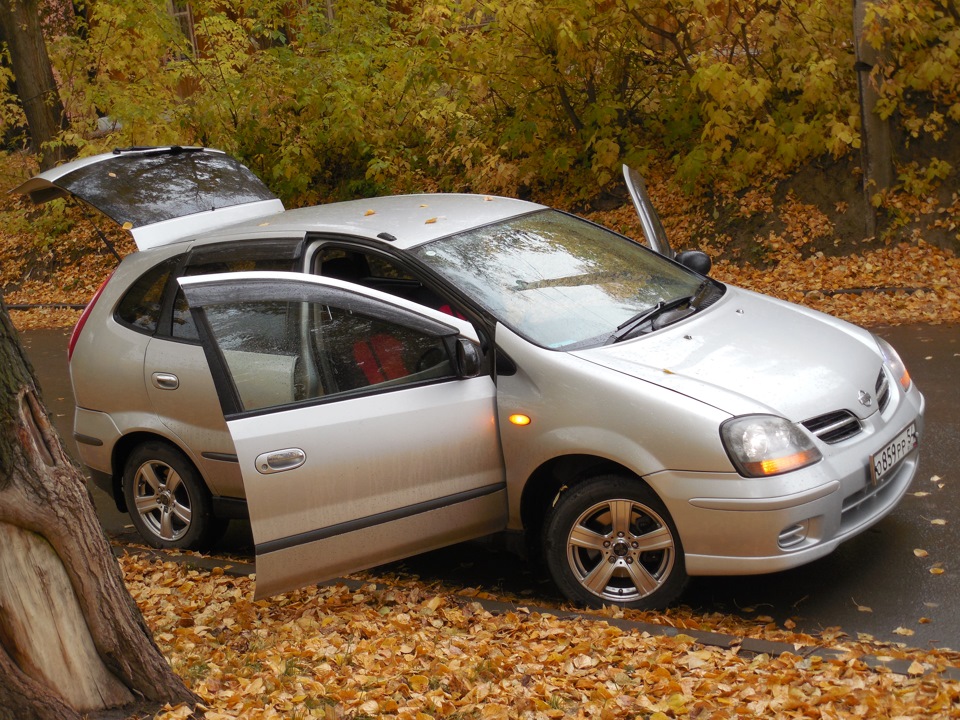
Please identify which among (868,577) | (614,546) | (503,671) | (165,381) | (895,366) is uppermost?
(165,381)

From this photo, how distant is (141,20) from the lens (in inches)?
615

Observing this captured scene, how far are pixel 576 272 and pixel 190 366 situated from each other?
211cm

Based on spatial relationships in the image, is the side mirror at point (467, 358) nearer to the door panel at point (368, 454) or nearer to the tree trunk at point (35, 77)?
the door panel at point (368, 454)

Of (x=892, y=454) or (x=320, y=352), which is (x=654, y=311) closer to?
(x=892, y=454)

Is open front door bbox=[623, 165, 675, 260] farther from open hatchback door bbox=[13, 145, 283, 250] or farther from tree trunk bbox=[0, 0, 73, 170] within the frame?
tree trunk bbox=[0, 0, 73, 170]

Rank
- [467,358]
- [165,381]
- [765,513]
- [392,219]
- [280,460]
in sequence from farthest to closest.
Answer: [165,381] < [392,219] < [467,358] < [280,460] < [765,513]

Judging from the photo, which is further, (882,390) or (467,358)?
(882,390)

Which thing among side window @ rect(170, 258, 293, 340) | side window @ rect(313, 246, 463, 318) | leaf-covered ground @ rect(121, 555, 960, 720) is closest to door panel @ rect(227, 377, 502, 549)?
leaf-covered ground @ rect(121, 555, 960, 720)

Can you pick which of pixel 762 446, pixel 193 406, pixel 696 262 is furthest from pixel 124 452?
pixel 762 446

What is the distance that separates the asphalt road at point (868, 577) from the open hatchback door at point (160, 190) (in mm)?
1938

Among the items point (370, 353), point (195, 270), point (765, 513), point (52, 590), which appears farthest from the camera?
point (195, 270)

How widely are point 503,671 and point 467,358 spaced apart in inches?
54.2

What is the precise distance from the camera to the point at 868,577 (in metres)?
5.09

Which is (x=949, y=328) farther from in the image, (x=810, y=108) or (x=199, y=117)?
(x=199, y=117)
